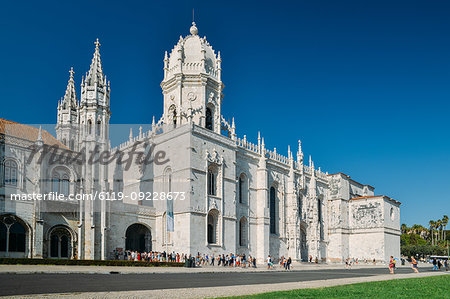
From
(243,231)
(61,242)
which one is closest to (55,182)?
(61,242)

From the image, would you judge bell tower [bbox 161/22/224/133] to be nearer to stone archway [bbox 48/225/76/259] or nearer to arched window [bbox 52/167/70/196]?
arched window [bbox 52/167/70/196]

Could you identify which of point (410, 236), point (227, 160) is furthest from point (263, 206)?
point (410, 236)

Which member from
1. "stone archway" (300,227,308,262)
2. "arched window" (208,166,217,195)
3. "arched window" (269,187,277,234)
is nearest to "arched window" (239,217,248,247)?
"arched window" (269,187,277,234)

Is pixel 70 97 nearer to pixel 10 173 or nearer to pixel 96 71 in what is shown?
pixel 96 71

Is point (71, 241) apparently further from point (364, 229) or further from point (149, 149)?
point (364, 229)

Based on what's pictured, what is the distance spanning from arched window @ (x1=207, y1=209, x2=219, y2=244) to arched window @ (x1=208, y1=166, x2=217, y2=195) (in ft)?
6.47

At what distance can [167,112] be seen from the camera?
4825 cm

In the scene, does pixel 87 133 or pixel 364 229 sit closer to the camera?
pixel 87 133

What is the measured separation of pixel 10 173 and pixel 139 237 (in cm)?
1352

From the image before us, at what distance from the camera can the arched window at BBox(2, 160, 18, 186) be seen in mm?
34938

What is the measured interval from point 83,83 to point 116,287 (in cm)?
3031

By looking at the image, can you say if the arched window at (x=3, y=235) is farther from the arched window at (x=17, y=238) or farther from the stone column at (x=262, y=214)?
the stone column at (x=262, y=214)

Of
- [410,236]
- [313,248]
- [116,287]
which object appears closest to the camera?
[116,287]

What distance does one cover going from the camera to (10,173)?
35.4m
